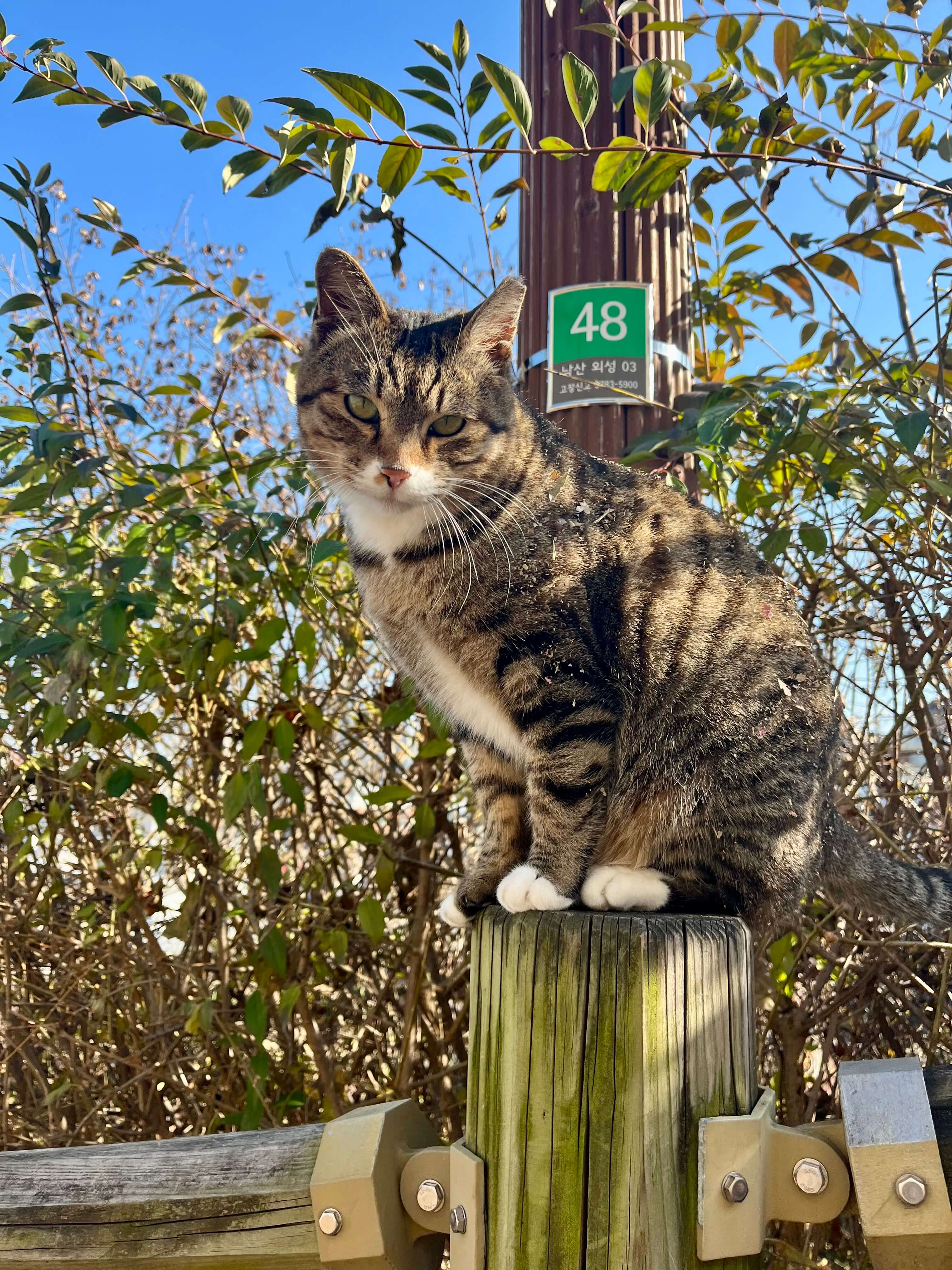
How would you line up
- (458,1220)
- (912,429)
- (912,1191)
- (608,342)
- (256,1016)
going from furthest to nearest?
(608,342)
(256,1016)
(912,429)
(458,1220)
(912,1191)

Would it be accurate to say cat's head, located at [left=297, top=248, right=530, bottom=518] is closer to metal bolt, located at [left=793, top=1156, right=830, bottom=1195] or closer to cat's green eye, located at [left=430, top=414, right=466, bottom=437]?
cat's green eye, located at [left=430, top=414, right=466, bottom=437]

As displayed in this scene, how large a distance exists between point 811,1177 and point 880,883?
2.90 ft

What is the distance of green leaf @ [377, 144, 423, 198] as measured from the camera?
5.87 feet

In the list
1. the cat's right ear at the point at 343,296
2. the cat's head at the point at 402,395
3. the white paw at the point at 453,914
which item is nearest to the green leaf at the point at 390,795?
the white paw at the point at 453,914

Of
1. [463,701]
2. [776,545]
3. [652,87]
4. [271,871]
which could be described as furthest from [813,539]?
[271,871]

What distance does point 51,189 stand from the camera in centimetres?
367

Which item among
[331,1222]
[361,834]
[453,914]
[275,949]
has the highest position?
[361,834]

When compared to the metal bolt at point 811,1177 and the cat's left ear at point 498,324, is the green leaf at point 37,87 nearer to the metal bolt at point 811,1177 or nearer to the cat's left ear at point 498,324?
the cat's left ear at point 498,324

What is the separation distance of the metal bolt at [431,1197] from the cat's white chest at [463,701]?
77 cm

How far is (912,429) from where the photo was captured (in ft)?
5.89

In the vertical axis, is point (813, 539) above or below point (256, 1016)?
above

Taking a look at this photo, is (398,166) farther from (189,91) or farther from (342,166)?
(189,91)

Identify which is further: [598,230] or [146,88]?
[598,230]

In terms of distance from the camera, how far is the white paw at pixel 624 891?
5.67ft
